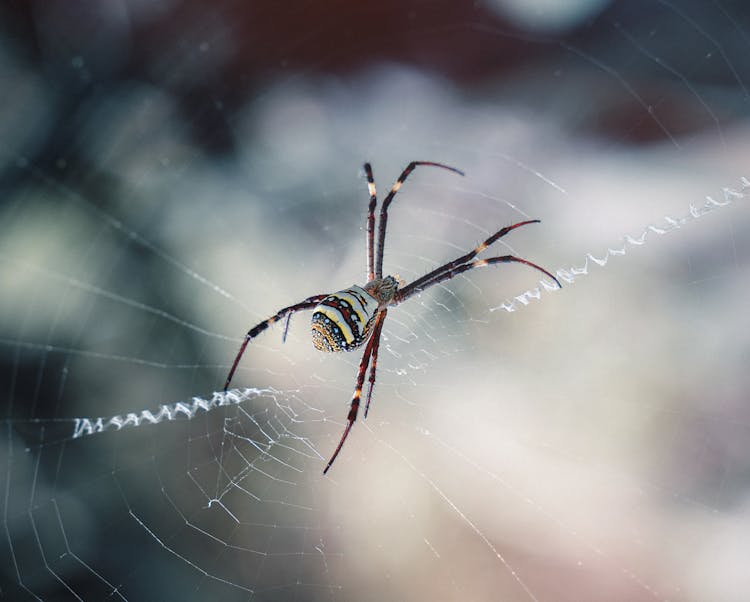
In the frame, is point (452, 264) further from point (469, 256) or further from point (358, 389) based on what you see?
point (358, 389)

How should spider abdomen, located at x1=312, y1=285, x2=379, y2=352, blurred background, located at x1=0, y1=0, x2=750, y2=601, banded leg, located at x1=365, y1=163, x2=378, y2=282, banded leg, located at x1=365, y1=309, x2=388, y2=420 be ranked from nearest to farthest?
spider abdomen, located at x1=312, y1=285, x2=379, y2=352 < banded leg, located at x1=365, y1=309, x2=388, y2=420 < blurred background, located at x1=0, y1=0, x2=750, y2=601 < banded leg, located at x1=365, y1=163, x2=378, y2=282

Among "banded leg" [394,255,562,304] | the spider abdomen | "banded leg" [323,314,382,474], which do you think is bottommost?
"banded leg" [323,314,382,474]

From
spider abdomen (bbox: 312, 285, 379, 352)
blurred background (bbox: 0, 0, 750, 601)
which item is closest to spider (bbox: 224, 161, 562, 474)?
spider abdomen (bbox: 312, 285, 379, 352)

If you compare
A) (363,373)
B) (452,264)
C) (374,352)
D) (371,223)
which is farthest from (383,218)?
(363,373)

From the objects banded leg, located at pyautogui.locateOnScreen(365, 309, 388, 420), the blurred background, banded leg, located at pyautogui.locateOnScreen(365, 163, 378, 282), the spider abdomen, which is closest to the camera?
the spider abdomen

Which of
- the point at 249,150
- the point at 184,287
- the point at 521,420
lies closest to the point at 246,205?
the point at 249,150

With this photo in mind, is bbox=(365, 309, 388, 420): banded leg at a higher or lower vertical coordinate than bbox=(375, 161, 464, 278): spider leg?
lower

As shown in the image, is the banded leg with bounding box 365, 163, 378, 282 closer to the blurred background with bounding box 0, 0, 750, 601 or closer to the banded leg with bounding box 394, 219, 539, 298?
the blurred background with bounding box 0, 0, 750, 601

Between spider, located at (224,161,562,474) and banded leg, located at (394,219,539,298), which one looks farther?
banded leg, located at (394,219,539,298)
